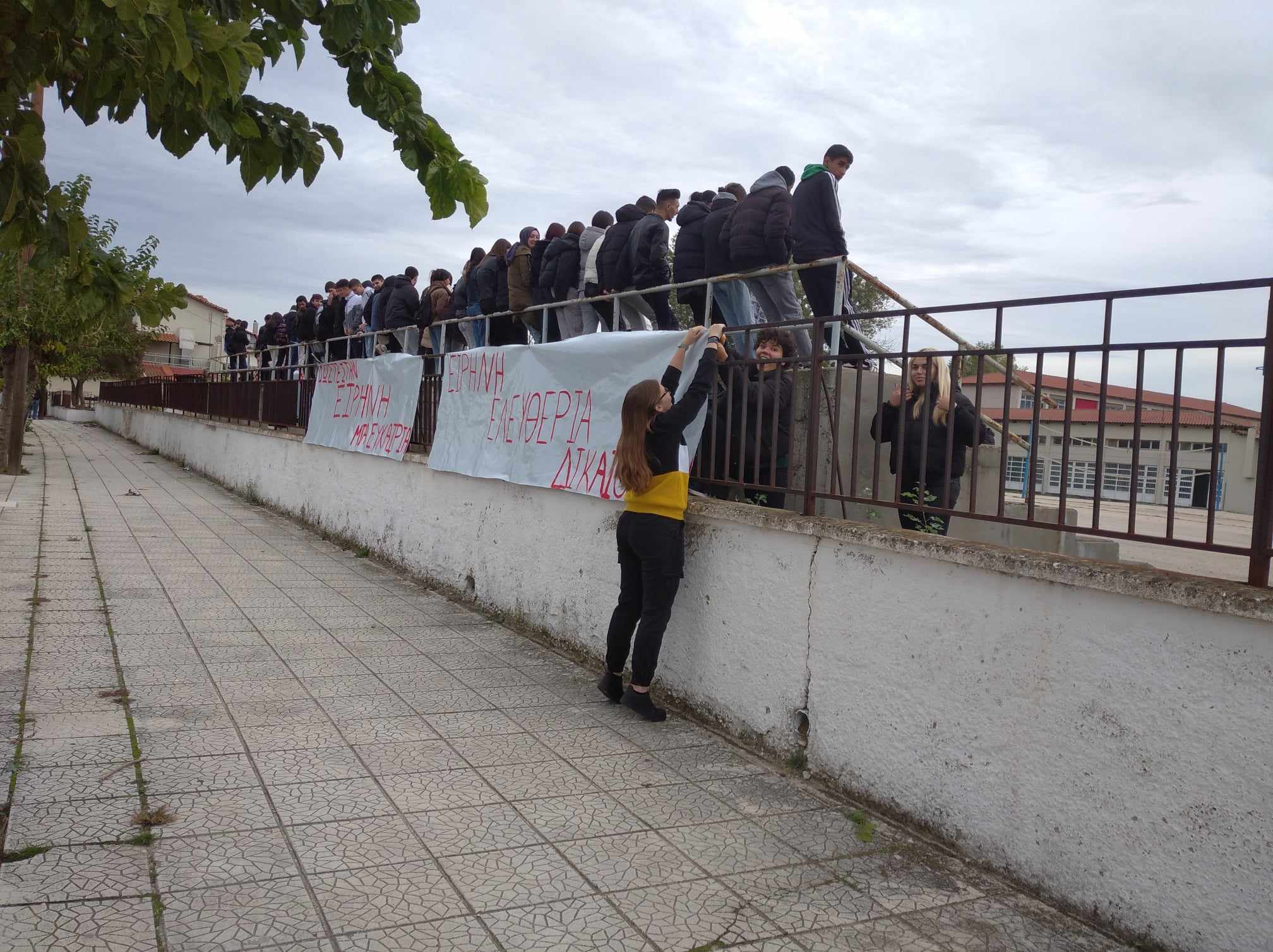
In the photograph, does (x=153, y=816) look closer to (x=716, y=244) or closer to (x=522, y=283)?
(x=716, y=244)

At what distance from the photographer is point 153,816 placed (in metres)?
3.83

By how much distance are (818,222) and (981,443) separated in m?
2.67

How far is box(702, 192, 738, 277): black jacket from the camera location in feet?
24.9

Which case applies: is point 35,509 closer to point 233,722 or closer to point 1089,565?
point 233,722

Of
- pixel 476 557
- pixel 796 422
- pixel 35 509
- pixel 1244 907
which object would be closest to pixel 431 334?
pixel 476 557

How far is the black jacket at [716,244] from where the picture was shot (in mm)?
7578

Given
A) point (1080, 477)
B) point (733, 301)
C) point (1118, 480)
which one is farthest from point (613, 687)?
point (733, 301)

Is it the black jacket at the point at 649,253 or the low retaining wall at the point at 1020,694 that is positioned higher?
the black jacket at the point at 649,253

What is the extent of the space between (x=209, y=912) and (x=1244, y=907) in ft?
10.4

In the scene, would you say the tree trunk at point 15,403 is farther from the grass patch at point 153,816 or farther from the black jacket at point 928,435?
the black jacket at point 928,435

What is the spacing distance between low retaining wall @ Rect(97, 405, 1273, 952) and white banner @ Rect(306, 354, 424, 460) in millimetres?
5598

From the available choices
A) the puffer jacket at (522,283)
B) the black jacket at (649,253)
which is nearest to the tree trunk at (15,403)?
the puffer jacket at (522,283)

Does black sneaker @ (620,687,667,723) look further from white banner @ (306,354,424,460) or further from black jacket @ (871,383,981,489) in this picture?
white banner @ (306,354,424,460)

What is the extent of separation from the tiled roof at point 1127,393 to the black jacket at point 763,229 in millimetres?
3038
